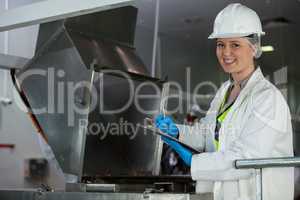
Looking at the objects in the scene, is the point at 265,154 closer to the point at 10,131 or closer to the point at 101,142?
the point at 101,142

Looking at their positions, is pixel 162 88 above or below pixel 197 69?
below

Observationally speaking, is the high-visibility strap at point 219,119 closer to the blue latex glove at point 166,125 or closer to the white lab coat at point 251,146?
the white lab coat at point 251,146

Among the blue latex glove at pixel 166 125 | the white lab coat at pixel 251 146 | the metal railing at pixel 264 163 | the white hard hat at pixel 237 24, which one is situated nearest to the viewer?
the metal railing at pixel 264 163

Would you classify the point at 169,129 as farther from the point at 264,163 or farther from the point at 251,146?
the point at 264,163

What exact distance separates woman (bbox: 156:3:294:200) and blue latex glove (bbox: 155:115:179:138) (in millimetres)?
12

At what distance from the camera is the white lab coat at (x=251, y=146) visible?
1431 millimetres

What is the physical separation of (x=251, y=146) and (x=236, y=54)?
12.9 inches

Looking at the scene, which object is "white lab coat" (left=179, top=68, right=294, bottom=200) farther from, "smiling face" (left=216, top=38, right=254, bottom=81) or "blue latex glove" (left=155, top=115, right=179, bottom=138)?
"blue latex glove" (left=155, top=115, right=179, bottom=138)

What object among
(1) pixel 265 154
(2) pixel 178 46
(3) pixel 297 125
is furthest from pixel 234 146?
(2) pixel 178 46

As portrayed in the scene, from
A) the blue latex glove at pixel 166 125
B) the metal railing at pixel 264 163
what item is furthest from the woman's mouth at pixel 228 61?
the metal railing at pixel 264 163

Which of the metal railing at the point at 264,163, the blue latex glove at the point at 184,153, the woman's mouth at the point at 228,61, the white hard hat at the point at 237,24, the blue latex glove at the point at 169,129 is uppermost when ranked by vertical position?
the white hard hat at the point at 237,24

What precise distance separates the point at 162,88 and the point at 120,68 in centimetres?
27

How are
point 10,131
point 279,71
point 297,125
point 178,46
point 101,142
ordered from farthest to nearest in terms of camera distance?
point 178,46 < point 279,71 < point 297,125 < point 10,131 < point 101,142

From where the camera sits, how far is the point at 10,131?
9.05 feet
